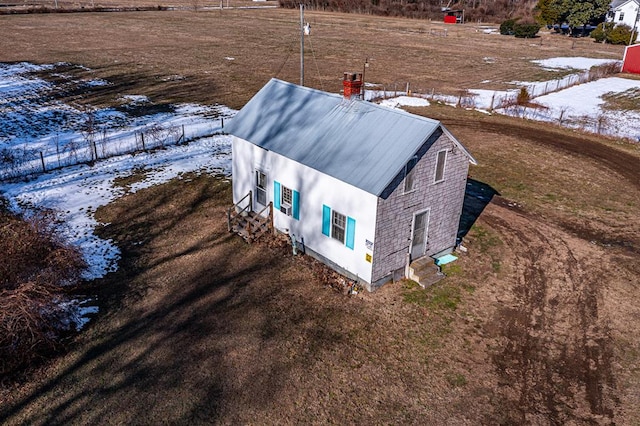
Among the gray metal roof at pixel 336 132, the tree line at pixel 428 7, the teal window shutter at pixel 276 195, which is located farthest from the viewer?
the tree line at pixel 428 7

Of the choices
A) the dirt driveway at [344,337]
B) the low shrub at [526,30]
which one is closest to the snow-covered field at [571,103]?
the dirt driveway at [344,337]

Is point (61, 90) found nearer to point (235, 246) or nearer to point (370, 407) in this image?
point (235, 246)

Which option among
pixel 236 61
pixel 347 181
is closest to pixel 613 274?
pixel 347 181

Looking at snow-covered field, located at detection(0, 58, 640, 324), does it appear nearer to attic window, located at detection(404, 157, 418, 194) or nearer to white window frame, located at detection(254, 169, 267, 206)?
white window frame, located at detection(254, 169, 267, 206)

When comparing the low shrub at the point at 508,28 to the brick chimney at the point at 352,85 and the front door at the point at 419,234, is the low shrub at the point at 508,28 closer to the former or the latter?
the brick chimney at the point at 352,85

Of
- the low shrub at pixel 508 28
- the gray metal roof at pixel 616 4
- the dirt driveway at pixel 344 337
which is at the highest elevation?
the gray metal roof at pixel 616 4

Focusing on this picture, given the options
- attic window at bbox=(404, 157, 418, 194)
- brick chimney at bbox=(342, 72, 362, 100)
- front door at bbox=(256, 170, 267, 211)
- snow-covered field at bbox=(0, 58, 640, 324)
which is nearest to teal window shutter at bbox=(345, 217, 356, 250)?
attic window at bbox=(404, 157, 418, 194)
